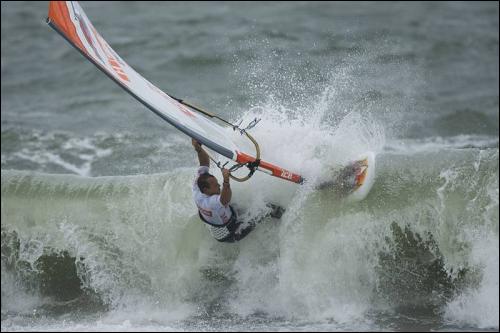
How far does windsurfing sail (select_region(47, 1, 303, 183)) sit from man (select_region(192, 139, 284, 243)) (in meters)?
0.25

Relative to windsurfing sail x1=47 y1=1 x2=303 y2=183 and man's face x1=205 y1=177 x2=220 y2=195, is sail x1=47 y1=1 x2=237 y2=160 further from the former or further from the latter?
man's face x1=205 y1=177 x2=220 y2=195

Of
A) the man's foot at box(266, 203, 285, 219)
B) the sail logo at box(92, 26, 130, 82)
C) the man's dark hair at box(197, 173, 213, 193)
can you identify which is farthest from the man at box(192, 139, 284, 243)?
the sail logo at box(92, 26, 130, 82)

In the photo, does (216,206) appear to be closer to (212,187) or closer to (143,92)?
(212,187)

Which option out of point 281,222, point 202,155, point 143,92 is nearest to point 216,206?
point 202,155

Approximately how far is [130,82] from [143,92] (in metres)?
0.19

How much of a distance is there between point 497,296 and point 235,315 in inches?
101

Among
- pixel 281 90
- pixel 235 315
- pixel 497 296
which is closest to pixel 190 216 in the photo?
pixel 235 315

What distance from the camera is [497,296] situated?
650cm

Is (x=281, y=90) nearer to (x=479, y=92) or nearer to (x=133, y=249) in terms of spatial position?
(x=133, y=249)

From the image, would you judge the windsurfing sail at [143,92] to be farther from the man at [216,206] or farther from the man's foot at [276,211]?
the man's foot at [276,211]

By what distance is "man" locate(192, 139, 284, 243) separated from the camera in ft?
20.5

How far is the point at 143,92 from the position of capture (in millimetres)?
6473

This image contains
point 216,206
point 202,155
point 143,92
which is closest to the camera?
point 216,206

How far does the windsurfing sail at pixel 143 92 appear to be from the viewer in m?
6.10
